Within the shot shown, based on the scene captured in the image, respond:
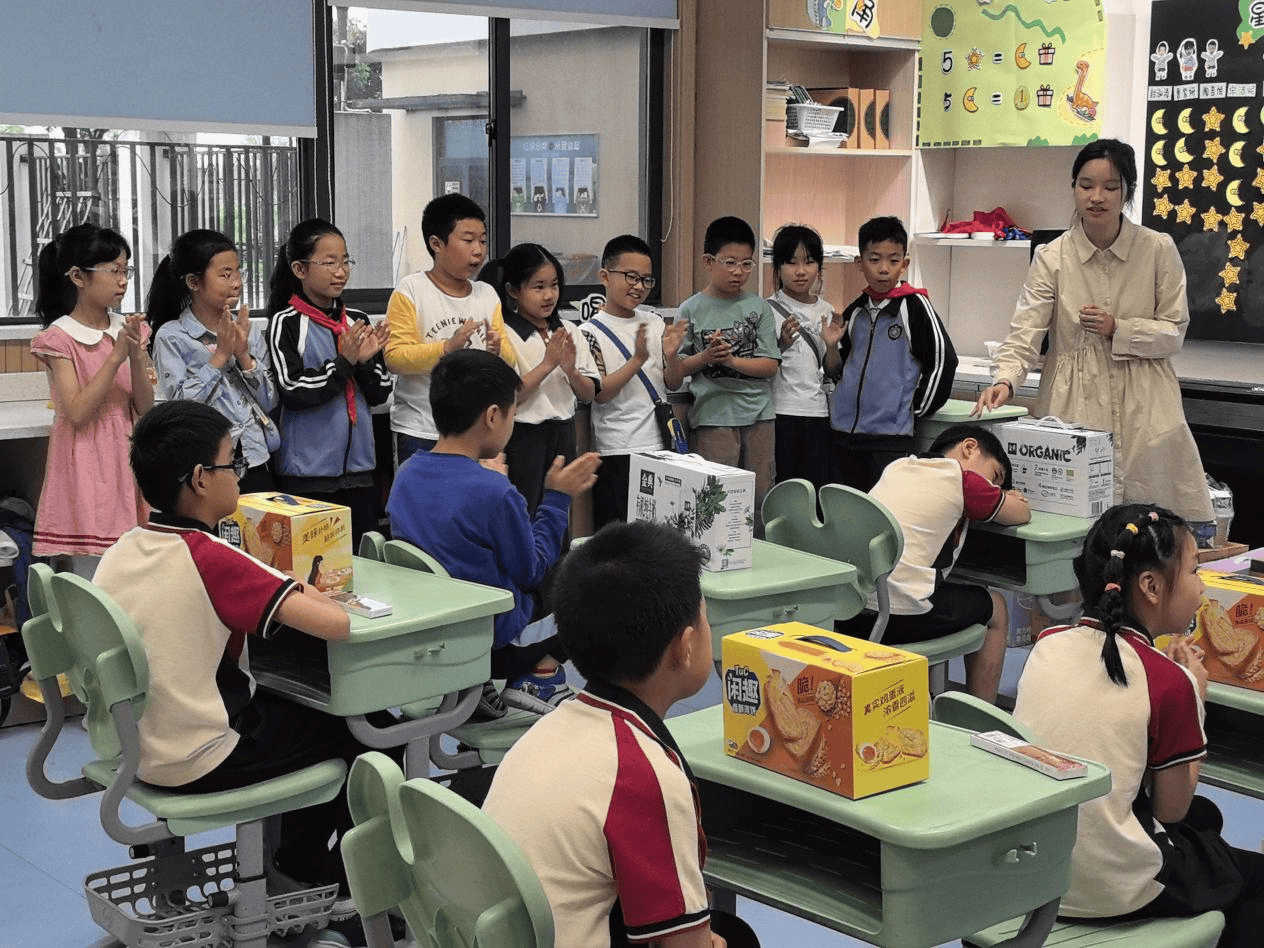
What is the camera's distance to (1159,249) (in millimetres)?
4098

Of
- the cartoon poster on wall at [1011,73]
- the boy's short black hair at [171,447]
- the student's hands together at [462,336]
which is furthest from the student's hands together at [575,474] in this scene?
the cartoon poster on wall at [1011,73]

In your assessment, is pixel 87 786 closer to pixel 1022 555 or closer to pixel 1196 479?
pixel 1022 555

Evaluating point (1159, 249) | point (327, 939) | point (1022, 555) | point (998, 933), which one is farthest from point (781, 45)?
point (998, 933)

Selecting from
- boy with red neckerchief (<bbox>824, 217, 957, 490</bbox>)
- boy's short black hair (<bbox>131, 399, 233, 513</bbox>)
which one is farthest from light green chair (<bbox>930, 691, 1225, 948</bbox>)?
boy with red neckerchief (<bbox>824, 217, 957, 490</bbox>)

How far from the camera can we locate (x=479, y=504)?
2980mm

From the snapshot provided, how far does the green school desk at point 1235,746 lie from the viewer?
2.39m

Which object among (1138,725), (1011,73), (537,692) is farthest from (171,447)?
(1011,73)

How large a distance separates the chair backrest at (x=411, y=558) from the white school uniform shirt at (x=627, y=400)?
5.59 feet

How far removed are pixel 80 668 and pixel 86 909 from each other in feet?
2.42

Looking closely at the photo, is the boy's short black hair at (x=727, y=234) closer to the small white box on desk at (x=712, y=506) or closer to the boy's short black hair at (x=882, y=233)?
the boy's short black hair at (x=882, y=233)

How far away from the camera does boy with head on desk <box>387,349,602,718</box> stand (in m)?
2.98

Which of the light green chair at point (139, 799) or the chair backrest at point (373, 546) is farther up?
the chair backrest at point (373, 546)

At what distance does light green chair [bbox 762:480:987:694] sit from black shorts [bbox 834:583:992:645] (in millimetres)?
22

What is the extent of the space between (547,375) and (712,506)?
4.85 feet
